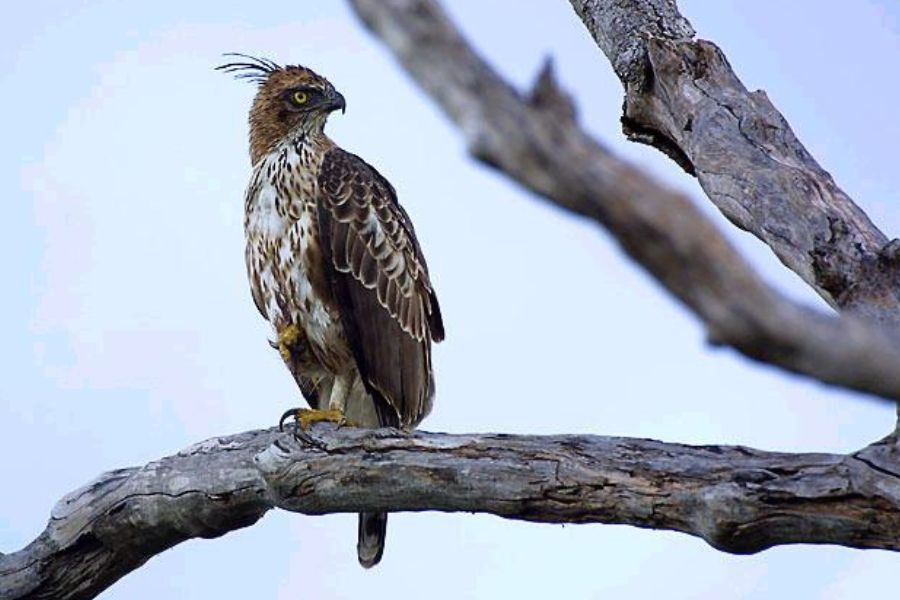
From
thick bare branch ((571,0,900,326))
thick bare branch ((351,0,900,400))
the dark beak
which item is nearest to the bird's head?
the dark beak

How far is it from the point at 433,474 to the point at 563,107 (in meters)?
2.64

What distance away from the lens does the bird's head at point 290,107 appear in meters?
7.91

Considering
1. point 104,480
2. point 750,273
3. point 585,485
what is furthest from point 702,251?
point 104,480

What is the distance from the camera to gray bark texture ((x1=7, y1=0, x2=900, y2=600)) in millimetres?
2547

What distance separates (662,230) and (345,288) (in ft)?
15.4

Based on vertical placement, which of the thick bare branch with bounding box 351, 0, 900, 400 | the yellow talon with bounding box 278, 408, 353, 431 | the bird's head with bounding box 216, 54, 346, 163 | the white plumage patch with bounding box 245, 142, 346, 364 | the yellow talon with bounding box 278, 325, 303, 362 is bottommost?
the thick bare branch with bounding box 351, 0, 900, 400

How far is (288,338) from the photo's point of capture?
718 cm

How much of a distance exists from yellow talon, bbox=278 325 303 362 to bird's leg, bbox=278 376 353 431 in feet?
0.87

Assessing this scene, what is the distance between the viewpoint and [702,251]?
2.52 metres

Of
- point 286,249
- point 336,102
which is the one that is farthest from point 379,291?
point 336,102

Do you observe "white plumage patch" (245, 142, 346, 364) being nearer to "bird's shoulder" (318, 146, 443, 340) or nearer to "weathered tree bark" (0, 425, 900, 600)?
"bird's shoulder" (318, 146, 443, 340)

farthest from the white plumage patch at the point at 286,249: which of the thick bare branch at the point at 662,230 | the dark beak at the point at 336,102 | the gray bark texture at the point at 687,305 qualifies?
the thick bare branch at the point at 662,230

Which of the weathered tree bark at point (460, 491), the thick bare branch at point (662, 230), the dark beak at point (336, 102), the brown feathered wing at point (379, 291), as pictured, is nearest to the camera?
the thick bare branch at point (662, 230)

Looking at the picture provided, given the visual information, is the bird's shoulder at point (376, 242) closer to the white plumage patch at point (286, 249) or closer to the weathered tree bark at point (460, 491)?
the white plumage patch at point (286, 249)
